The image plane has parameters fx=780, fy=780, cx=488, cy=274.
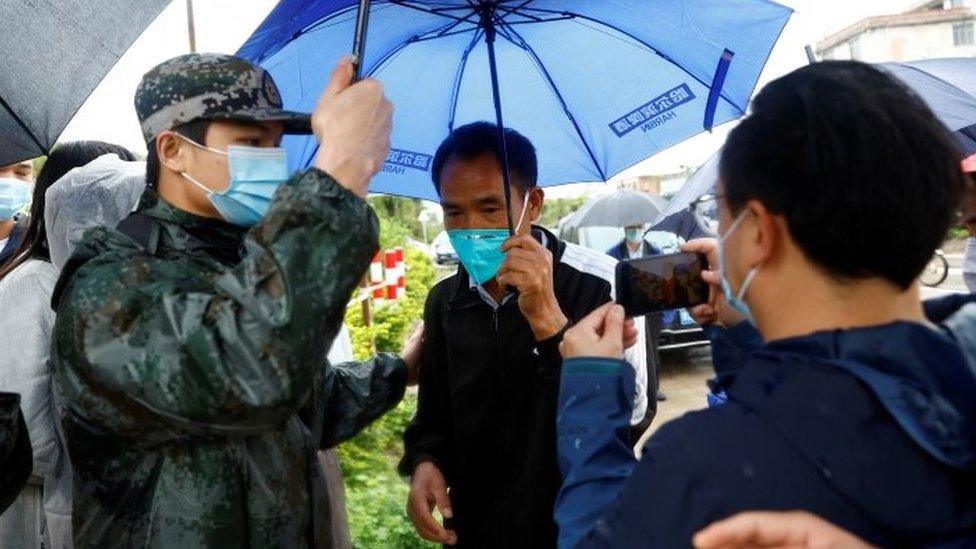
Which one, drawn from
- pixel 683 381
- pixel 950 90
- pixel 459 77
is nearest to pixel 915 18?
pixel 683 381

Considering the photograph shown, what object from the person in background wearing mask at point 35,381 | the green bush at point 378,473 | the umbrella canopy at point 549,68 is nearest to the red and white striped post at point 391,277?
the green bush at point 378,473

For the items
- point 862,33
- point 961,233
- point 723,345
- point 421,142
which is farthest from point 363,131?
point 862,33

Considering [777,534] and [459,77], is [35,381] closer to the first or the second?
[459,77]

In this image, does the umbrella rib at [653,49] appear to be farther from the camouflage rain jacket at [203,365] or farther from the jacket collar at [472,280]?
the camouflage rain jacket at [203,365]

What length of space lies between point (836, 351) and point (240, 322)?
0.88m

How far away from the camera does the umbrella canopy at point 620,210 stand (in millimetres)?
11484

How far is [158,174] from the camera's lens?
171 cm

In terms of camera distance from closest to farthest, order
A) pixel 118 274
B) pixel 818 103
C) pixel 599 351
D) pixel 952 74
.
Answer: pixel 818 103 → pixel 118 274 → pixel 599 351 → pixel 952 74

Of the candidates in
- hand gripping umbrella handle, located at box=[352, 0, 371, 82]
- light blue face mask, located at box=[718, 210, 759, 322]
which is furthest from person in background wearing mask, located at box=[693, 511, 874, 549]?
hand gripping umbrella handle, located at box=[352, 0, 371, 82]

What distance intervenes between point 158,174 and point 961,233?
92.6 feet

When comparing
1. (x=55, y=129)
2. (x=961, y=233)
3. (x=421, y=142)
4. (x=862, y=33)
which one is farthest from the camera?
(x=862, y=33)

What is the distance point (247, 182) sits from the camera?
1.66m

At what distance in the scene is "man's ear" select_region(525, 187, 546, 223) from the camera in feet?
8.16

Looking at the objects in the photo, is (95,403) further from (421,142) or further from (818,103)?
(421,142)
